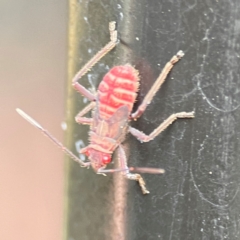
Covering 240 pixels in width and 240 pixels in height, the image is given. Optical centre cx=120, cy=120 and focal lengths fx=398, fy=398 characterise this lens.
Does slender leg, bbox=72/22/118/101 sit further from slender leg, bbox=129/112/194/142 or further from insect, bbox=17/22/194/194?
slender leg, bbox=129/112/194/142

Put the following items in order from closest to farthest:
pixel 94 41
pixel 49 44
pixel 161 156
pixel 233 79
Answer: pixel 233 79
pixel 161 156
pixel 94 41
pixel 49 44

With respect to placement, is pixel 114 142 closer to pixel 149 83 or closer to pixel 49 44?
pixel 149 83

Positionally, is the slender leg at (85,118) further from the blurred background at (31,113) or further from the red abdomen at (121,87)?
the blurred background at (31,113)

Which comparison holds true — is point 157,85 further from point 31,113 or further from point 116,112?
point 31,113

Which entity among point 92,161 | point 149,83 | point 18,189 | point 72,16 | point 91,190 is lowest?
point 18,189

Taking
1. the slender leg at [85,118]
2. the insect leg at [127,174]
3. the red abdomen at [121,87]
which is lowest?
the insect leg at [127,174]

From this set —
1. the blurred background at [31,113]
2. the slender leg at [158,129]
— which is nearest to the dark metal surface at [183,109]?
the slender leg at [158,129]

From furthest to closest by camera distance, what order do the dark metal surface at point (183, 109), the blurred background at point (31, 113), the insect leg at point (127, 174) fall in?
the blurred background at point (31, 113), the insect leg at point (127, 174), the dark metal surface at point (183, 109)

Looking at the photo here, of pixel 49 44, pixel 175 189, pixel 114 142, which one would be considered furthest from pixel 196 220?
pixel 49 44
